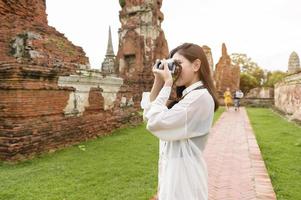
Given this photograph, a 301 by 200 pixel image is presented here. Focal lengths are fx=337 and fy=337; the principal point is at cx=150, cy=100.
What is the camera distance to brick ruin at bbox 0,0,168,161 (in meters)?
6.02

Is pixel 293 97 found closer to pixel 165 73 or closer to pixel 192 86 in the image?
pixel 192 86

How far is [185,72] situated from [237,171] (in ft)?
12.5

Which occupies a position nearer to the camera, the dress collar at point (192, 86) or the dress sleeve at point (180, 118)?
the dress sleeve at point (180, 118)

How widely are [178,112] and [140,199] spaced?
7.79ft

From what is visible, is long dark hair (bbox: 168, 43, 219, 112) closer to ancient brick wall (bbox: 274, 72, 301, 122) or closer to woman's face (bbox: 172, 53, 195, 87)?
woman's face (bbox: 172, 53, 195, 87)

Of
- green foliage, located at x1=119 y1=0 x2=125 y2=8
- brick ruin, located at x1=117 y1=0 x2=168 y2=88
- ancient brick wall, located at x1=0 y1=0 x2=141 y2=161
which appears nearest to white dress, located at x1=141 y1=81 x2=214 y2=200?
ancient brick wall, located at x1=0 y1=0 x2=141 y2=161

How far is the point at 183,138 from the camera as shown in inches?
79.0

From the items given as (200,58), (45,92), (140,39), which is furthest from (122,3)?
(200,58)

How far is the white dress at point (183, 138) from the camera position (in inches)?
78.7

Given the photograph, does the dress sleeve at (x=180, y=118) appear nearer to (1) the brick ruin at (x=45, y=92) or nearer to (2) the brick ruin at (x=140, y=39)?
(1) the brick ruin at (x=45, y=92)

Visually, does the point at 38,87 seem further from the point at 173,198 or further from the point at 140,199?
the point at 173,198

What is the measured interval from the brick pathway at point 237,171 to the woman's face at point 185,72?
2464mm

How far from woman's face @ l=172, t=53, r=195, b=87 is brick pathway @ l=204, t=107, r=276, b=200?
8.08ft

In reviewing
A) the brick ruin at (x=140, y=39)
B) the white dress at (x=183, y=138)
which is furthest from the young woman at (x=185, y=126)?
the brick ruin at (x=140, y=39)
